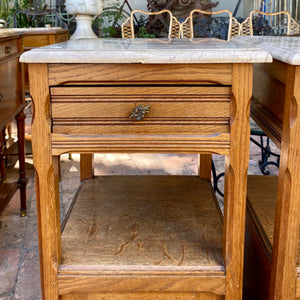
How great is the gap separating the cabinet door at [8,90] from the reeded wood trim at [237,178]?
1.23 metres

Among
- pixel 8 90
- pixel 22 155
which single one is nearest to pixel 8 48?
pixel 8 90

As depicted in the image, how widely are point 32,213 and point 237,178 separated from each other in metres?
1.85

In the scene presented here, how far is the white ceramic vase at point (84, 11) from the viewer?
6.90 m

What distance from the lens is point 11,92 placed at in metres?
2.37

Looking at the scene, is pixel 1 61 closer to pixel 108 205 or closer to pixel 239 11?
pixel 108 205

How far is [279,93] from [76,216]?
2.60 feet

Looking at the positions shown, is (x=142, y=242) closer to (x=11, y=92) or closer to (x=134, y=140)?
(x=134, y=140)

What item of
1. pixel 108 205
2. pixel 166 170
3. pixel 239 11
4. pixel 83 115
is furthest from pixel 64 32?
pixel 239 11

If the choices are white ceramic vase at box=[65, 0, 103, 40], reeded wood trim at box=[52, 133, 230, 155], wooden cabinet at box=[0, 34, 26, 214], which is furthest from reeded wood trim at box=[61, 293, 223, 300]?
white ceramic vase at box=[65, 0, 103, 40]

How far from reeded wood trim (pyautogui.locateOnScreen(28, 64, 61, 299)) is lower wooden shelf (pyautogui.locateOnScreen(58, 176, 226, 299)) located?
0.04 m

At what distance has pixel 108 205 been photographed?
1.67 meters

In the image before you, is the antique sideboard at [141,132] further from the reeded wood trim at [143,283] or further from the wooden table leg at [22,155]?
the wooden table leg at [22,155]

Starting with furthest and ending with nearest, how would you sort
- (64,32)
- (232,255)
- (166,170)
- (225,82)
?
(64,32)
(166,170)
(232,255)
(225,82)

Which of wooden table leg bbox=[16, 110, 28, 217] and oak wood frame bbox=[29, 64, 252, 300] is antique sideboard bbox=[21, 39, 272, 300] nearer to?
oak wood frame bbox=[29, 64, 252, 300]
